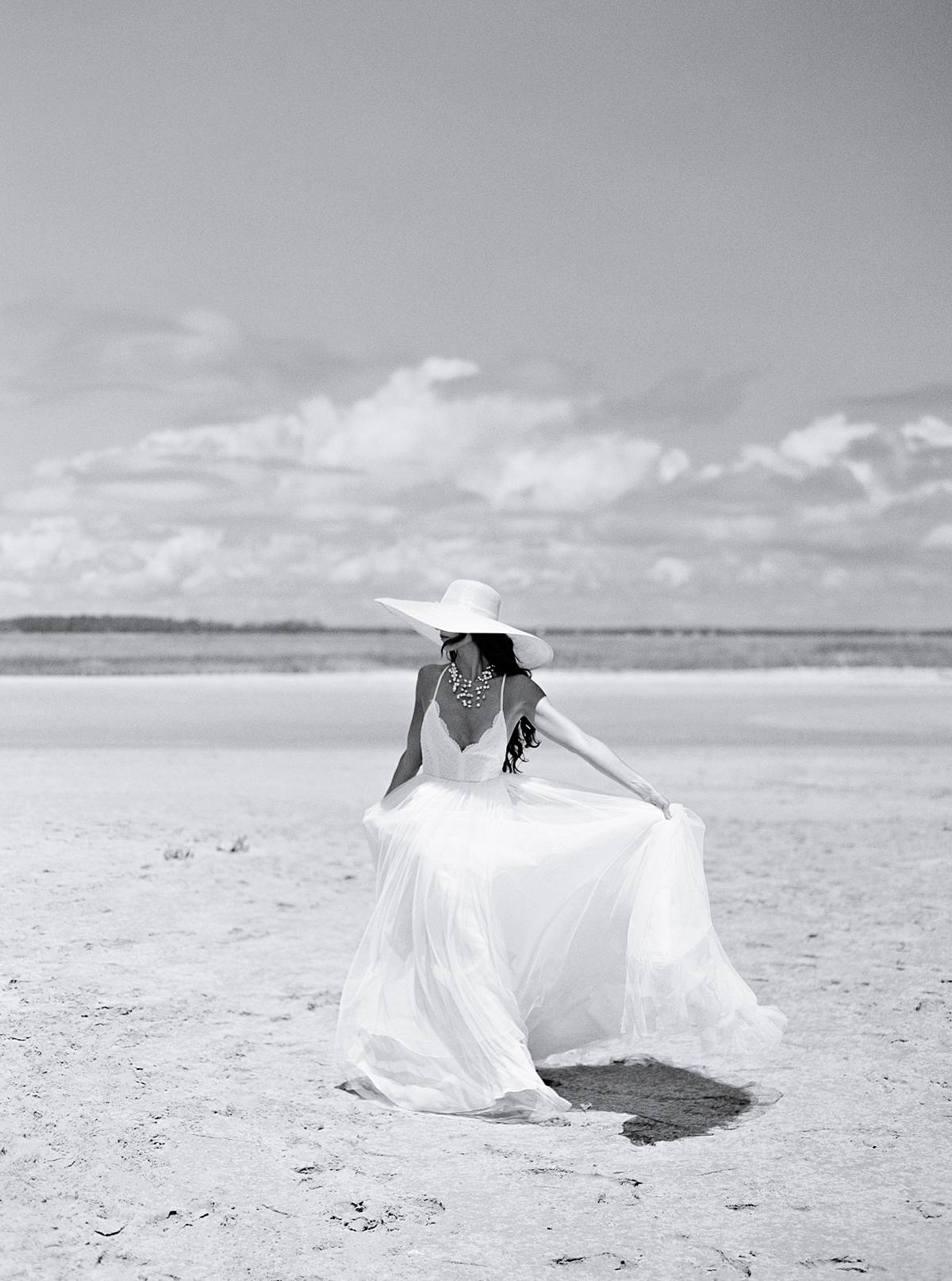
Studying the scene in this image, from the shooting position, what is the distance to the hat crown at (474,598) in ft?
18.2

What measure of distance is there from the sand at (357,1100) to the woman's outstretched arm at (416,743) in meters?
1.40

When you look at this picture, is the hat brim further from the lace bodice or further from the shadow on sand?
Answer: the shadow on sand

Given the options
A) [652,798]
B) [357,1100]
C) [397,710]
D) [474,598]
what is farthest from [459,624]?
[397,710]

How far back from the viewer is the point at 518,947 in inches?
221

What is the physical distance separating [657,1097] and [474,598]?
7.75 feet

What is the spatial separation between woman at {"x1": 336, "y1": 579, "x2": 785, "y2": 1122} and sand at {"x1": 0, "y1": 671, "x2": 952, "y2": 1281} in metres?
0.27

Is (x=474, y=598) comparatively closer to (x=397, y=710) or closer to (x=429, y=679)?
(x=429, y=679)

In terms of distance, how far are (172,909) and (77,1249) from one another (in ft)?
17.3

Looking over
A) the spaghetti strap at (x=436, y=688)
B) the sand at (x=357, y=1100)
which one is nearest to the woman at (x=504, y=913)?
the spaghetti strap at (x=436, y=688)

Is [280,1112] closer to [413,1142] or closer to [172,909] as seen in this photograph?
[413,1142]

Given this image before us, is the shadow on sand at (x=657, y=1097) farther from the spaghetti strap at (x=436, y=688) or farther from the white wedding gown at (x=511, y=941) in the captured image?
the spaghetti strap at (x=436, y=688)

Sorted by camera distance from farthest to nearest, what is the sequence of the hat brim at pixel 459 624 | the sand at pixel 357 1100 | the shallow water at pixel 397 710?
1. the shallow water at pixel 397 710
2. the hat brim at pixel 459 624
3. the sand at pixel 357 1100

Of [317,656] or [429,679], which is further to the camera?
[317,656]

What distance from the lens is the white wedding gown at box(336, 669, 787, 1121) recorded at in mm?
5461
